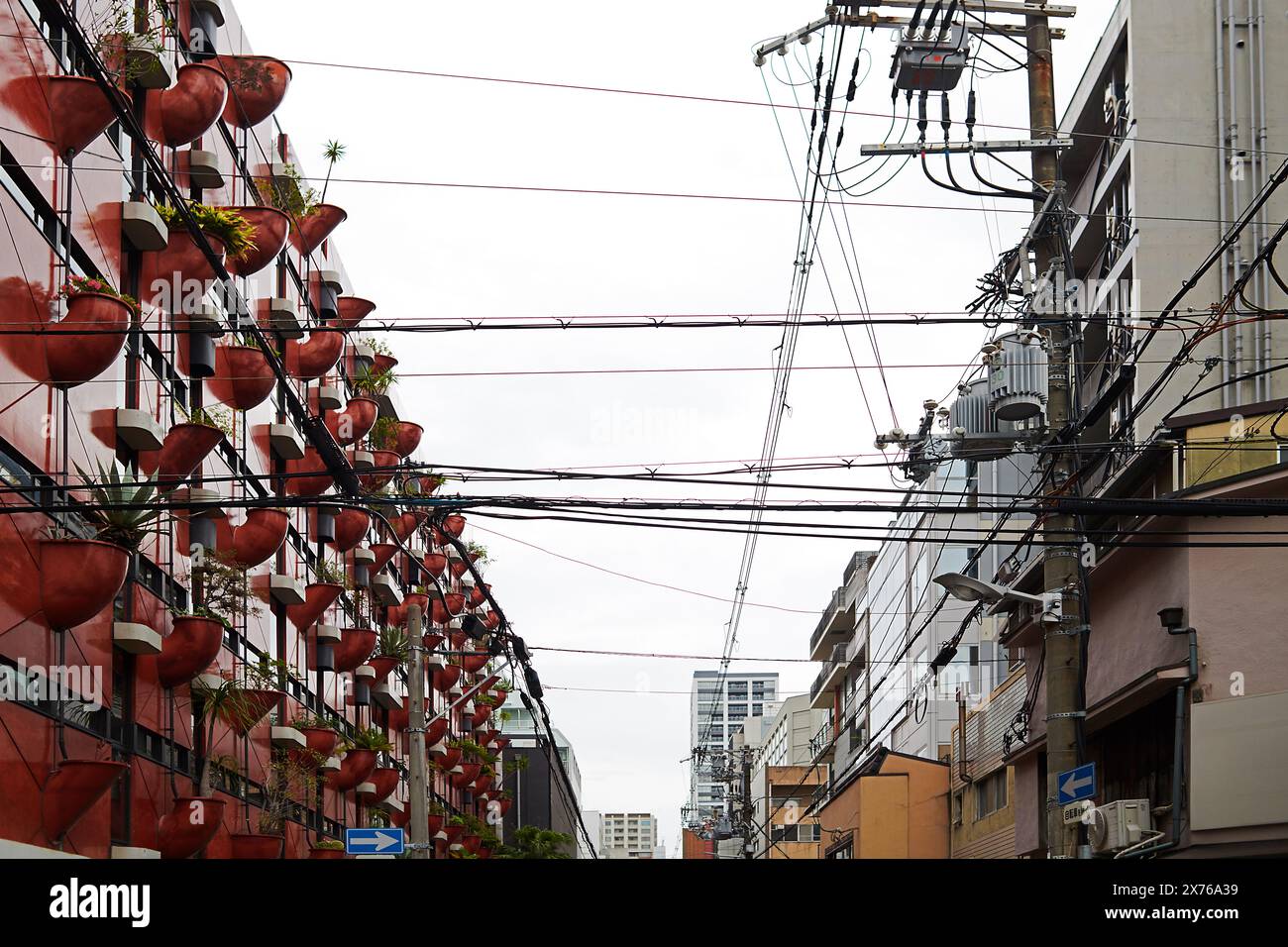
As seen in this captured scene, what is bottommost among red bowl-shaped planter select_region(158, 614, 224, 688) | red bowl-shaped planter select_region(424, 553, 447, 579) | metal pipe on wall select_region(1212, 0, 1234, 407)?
red bowl-shaped planter select_region(158, 614, 224, 688)

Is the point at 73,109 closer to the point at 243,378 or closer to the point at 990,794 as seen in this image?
the point at 243,378

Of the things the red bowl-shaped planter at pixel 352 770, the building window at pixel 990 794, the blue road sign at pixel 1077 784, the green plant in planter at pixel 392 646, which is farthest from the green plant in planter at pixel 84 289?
the green plant in planter at pixel 392 646

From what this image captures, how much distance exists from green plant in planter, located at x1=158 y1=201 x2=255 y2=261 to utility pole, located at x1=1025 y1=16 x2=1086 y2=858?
518 inches

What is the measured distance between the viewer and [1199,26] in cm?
4003

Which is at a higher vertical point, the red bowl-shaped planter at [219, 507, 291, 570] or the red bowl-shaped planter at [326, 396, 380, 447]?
the red bowl-shaped planter at [326, 396, 380, 447]

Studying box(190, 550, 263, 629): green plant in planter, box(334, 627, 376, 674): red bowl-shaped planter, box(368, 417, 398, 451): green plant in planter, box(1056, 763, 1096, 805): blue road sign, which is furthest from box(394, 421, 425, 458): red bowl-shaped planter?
box(1056, 763, 1096, 805): blue road sign

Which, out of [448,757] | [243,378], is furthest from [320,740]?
[448,757]

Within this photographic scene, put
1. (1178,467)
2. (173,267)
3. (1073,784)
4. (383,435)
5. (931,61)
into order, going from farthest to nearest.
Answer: (383,435), (173,267), (1178,467), (931,61), (1073,784)

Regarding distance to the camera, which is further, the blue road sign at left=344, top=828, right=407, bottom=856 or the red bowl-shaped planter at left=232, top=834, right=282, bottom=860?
the red bowl-shaped planter at left=232, top=834, right=282, bottom=860

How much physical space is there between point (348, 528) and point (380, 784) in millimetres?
8120

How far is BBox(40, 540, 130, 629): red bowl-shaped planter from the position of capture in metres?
21.3

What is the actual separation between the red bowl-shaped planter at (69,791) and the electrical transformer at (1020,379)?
1277 cm

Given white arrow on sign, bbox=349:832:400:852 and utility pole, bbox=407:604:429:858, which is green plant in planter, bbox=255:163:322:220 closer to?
utility pole, bbox=407:604:429:858

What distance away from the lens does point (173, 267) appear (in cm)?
2716
